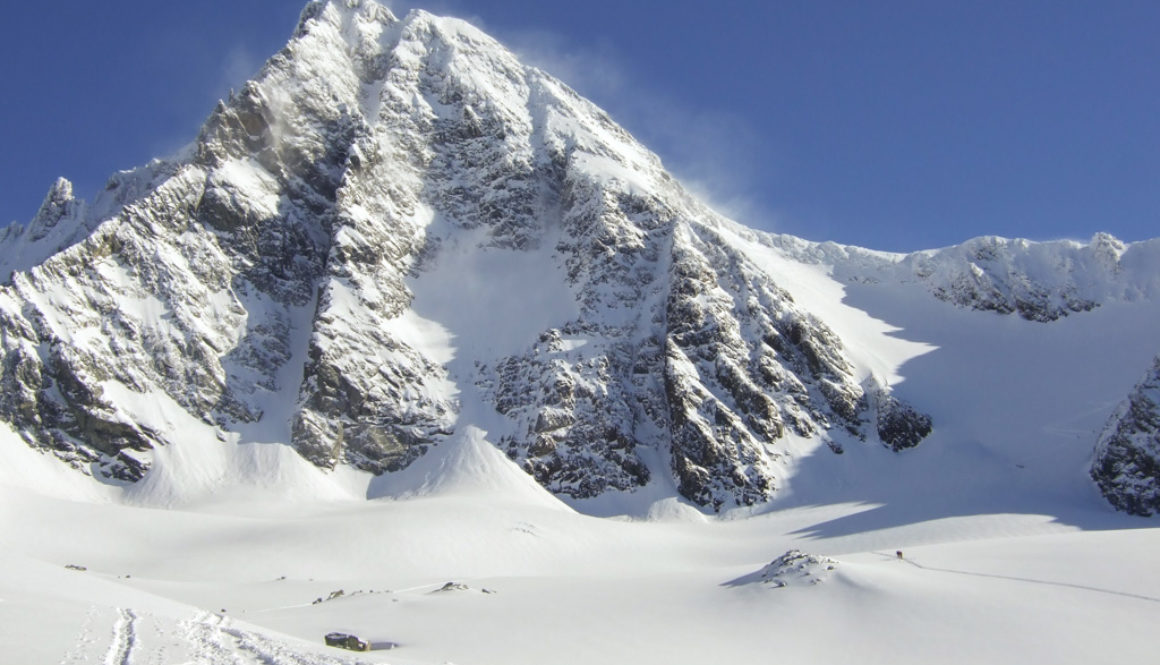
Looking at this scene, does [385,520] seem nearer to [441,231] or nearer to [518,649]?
[518,649]

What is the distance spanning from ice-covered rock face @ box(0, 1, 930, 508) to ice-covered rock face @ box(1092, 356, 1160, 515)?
62.4 ft

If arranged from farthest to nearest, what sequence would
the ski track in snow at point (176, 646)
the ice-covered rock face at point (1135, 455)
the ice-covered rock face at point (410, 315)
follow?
the ice-covered rock face at point (410, 315) < the ice-covered rock face at point (1135, 455) < the ski track in snow at point (176, 646)

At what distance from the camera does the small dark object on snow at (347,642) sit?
3138 centimetres

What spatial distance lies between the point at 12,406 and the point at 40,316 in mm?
10611

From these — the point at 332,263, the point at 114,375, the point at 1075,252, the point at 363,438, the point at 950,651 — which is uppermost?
the point at 1075,252

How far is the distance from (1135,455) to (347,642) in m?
83.3

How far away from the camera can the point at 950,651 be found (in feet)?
107

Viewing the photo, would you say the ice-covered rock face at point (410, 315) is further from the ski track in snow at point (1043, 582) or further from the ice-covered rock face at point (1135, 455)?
the ski track in snow at point (1043, 582)

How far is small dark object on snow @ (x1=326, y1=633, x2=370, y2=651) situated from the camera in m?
31.4

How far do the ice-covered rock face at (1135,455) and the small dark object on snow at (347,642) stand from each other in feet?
260

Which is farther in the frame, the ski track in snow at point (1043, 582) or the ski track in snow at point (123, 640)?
the ski track in snow at point (1043, 582)

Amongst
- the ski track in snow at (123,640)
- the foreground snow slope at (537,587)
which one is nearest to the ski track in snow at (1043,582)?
the foreground snow slope at (537,587)

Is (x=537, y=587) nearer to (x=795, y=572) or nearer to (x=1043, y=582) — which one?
(x=795, y=572)

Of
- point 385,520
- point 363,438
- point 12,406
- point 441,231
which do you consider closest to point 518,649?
point 385,520
